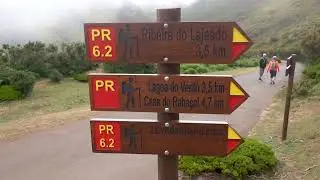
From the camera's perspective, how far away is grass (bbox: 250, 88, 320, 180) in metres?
7.14

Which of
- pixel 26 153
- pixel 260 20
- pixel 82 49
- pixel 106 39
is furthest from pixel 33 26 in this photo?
pixel 106 39

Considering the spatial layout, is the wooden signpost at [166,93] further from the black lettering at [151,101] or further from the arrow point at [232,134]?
the arrow point at [232,134]

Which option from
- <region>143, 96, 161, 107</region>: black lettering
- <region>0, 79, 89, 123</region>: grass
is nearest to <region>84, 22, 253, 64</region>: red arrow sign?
<region>143, 96, 161, 107</region>: black lettering

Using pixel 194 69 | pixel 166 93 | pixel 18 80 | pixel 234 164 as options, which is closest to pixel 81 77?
pixel 18 80

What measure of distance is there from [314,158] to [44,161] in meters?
4.80

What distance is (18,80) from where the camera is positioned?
1767 centimetres

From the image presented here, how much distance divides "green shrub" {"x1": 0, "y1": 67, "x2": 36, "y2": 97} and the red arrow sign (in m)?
13.9

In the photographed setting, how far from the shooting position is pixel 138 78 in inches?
173

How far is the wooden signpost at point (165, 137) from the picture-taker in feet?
14.7

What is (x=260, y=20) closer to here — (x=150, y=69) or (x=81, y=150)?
(x=150, y=69)

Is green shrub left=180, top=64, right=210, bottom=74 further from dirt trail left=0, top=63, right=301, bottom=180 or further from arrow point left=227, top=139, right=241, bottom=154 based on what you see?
arrow point left=227, top=139, right=241, bottom=154

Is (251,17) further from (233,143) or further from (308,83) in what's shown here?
(233,143)

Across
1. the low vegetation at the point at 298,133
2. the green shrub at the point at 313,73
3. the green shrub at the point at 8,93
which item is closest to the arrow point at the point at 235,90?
the low vegetation at the point at 298,133

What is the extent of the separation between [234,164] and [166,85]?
2.89 meters
